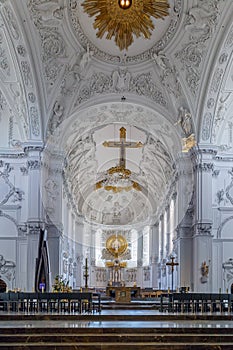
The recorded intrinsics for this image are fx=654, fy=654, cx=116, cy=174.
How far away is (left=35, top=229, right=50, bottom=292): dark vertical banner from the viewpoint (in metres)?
25.2

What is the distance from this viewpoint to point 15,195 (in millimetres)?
29984

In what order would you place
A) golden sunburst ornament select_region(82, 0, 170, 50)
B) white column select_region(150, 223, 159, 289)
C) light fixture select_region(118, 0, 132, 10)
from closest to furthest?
light fixture select_region(118, 0, 132, 10)
golden sunburst ornament select_region(82, 0, 170, 50)
white column select_region(150, 223, 159, 289)

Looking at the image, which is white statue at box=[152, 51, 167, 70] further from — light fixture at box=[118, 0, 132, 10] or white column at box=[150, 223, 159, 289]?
Result: white column at box=[150, 223, 159, 289]

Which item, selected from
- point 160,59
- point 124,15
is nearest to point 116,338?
point 124,15

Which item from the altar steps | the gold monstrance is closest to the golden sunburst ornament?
the altar steps

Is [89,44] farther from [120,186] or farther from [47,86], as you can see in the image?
[120,186]

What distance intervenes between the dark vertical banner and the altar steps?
1017 cm

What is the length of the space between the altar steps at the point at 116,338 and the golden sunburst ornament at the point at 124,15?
12.4 m

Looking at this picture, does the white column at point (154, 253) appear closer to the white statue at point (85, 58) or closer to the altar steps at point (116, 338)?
the white statue at point (85, 58)

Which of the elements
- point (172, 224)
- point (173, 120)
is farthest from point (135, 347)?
point (172, 224)

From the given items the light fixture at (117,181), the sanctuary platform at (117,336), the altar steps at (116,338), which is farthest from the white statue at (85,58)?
the altar steps at (116,338)

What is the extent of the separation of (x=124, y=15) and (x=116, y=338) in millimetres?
14013

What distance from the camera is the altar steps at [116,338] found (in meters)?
14.1

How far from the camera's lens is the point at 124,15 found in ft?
81.5
